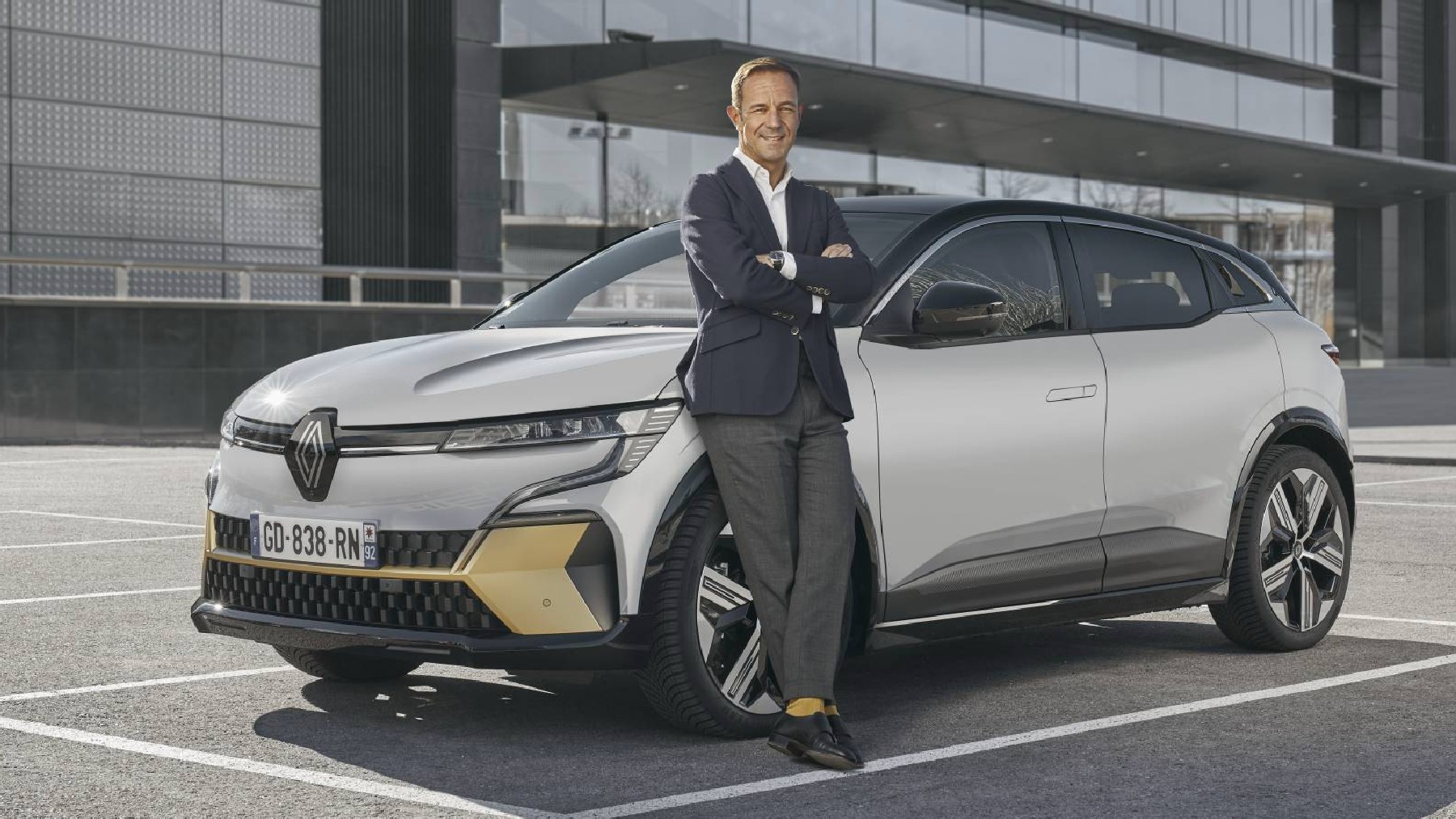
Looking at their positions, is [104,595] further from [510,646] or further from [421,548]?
[510,646]

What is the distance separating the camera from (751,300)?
501 centimetres

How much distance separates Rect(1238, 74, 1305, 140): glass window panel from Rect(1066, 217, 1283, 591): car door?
3424 cm

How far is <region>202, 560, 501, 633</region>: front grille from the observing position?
5027mm

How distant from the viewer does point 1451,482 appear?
15680 mm

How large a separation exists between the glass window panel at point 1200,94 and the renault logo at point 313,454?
33679 millimetres

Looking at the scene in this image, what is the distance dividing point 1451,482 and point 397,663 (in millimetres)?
11772

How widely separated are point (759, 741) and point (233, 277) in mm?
19816

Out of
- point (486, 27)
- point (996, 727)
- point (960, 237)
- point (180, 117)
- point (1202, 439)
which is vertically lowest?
point (996, 727)

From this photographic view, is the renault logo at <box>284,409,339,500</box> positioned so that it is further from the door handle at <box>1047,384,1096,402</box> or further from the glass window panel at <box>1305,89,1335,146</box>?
the glass window panel at <box>1305,89,1335,146</box>

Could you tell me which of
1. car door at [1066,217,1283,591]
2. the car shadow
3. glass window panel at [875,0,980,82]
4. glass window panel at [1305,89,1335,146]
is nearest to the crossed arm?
the car shadow

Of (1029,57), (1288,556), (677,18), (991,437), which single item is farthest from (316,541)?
(1029,57)

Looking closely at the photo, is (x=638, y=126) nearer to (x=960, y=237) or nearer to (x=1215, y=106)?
(x=1215, y=106)

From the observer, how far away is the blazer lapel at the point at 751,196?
520 centimetres

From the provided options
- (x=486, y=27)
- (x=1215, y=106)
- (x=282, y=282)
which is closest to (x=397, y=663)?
(x=282, y=282)
